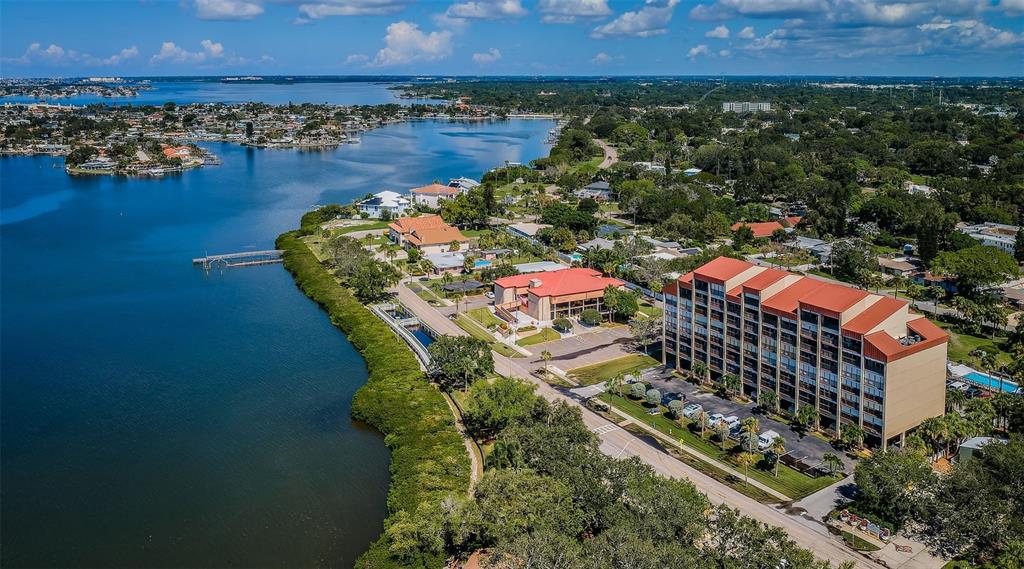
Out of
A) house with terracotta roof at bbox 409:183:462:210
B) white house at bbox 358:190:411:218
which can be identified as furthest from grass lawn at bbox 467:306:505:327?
house with terracotta roof at bbox 409:183:462:210

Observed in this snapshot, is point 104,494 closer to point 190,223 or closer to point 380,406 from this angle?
point 380,406

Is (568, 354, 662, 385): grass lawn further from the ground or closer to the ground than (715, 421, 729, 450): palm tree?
further from the ground

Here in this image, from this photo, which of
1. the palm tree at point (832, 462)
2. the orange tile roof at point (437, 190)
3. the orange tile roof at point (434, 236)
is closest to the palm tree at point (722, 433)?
the palm tree at point (832, 462)

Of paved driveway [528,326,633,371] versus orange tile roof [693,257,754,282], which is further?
paved driveway [528,326,633,371]

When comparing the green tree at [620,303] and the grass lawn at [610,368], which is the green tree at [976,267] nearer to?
the green tree at [620,303]

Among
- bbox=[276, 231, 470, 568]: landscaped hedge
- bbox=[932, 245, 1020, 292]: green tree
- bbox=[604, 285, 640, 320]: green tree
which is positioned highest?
bbox=[932, 245, 1020, 292]: green tree

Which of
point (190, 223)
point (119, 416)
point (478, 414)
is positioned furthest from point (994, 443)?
point (190, 223)

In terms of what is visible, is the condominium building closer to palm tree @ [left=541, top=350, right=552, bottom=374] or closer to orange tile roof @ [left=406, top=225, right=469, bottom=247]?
palm tree @ [left=541, top=350, right=552, bottom=374]
